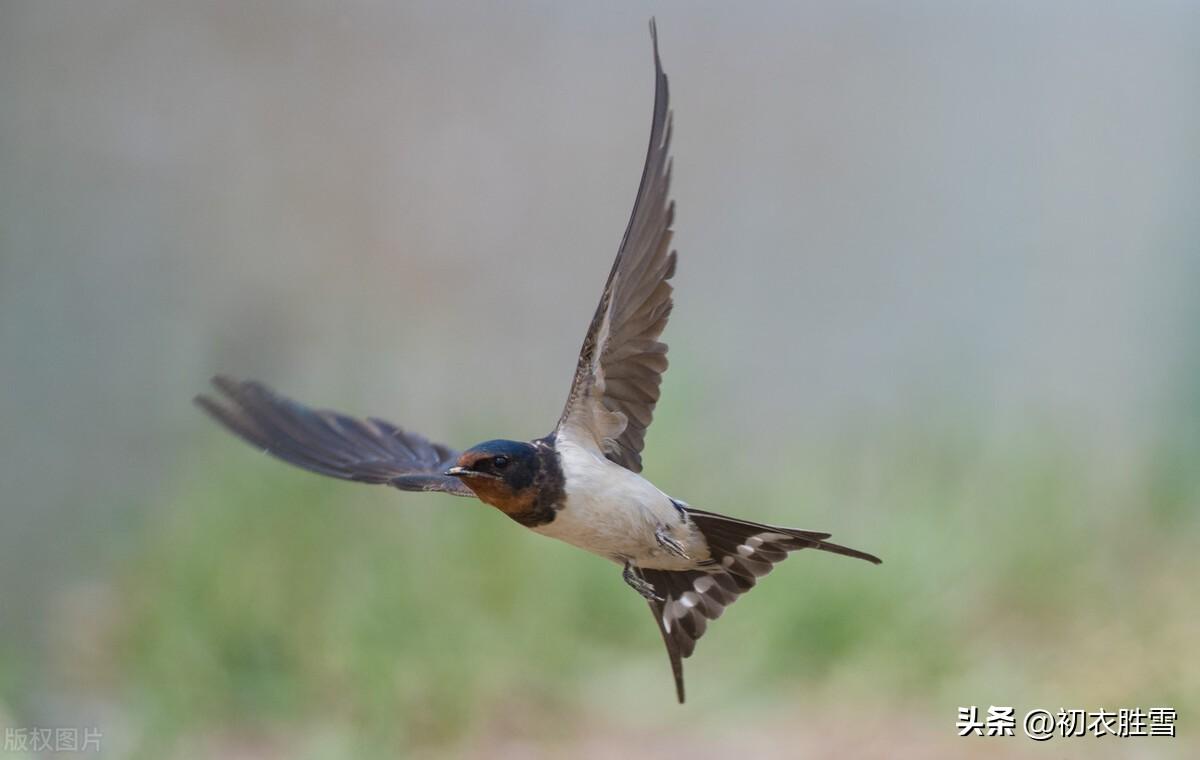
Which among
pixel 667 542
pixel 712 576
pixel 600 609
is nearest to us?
pixel 667 542

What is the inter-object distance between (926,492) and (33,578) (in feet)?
12.2

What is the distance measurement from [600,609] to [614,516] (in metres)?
2.65

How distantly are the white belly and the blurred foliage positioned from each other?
7.09 feet

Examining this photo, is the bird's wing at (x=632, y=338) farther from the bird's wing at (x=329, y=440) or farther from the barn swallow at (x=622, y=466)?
the bird's wing at (x=329, y=440)

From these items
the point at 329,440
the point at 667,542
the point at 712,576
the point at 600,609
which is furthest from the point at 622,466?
the point at 600,609

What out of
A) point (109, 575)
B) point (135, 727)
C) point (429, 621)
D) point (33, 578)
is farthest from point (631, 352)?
point (33, 578)

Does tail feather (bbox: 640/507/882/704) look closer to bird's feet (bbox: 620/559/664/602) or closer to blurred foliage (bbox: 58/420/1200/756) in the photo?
bird's feet (bbox: 620/559/664/602)

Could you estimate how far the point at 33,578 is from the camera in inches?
224

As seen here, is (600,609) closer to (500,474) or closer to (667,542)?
(667,542)


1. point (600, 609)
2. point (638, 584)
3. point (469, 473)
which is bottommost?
point (638, 584)

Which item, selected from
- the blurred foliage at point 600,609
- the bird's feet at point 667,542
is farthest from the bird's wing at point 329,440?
the blurred foliage at point 600,609

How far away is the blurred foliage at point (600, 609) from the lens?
14.7 ft

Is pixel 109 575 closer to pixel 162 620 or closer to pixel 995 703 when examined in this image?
pixel 162 620

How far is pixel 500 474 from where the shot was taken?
2186 millimetres
